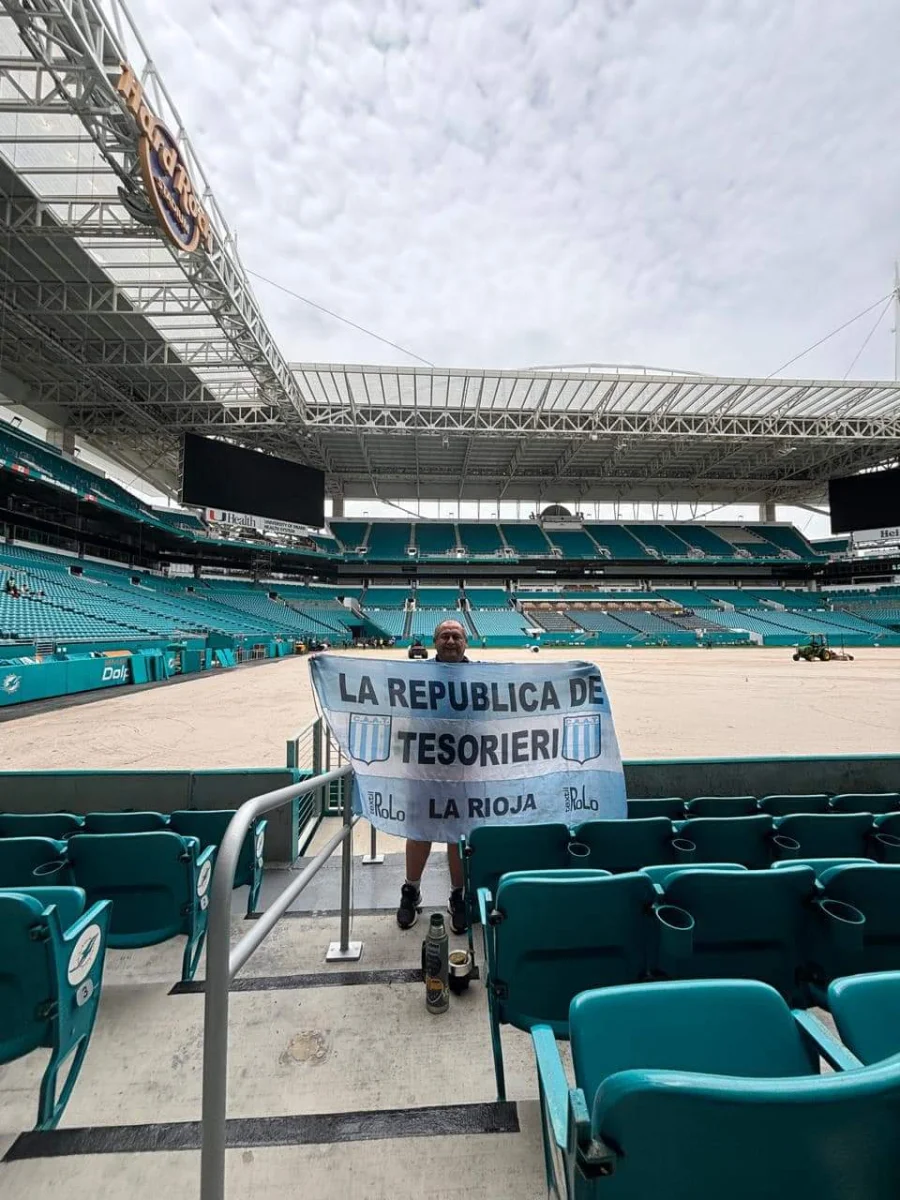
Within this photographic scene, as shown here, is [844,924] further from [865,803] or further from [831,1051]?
[865,803]

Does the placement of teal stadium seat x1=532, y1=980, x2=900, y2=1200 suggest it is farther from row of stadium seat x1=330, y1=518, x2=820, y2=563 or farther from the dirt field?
row of stadium seat x1=330, y1=518, x2=820, y2=563

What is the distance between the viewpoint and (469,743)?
3693 millimetres

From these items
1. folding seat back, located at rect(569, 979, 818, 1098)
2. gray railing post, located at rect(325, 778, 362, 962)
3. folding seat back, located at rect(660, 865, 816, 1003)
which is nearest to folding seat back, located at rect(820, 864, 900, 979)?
Result: folding seat back, located at rect(660, 865, 816, 1003)

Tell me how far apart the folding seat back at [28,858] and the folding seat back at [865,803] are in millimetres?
5557

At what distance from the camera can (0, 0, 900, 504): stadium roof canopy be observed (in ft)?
44.0

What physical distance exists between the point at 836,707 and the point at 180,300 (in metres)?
25.1

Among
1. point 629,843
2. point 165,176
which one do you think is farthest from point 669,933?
point 165,176

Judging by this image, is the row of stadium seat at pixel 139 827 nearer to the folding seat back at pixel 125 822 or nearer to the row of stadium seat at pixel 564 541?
the folding seat back at pixel 125 822

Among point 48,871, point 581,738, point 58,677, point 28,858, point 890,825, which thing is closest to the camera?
point 48,871

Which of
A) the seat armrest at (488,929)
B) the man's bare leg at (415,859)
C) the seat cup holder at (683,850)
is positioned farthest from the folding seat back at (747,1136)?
the man's bare leg at (415,859)

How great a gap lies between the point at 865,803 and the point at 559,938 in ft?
13.2

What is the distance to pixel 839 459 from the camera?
47.2 meters

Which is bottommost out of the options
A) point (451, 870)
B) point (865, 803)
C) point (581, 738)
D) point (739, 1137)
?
point (451, 870)

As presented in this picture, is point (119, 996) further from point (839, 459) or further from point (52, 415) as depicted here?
point (839, 459)
